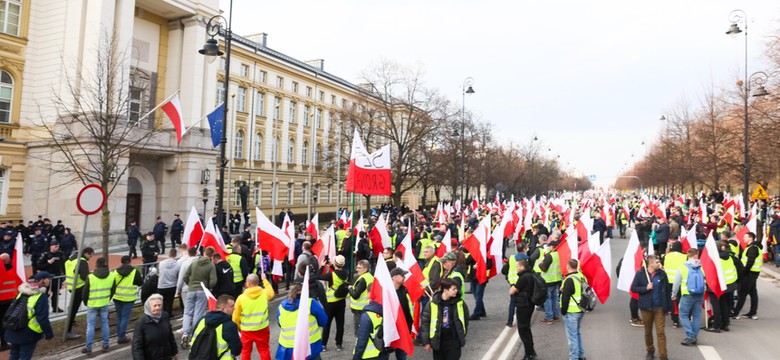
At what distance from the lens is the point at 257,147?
142 feet

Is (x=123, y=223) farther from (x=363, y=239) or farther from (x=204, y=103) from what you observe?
(x=363, y=239)

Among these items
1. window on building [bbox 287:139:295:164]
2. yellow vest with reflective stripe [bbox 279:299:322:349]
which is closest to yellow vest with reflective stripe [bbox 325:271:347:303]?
yellow vest with reflective stripe [bbox 279:299:322:349]

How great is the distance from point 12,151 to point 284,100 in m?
24.1

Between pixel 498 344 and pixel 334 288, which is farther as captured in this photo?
pixel 498 344

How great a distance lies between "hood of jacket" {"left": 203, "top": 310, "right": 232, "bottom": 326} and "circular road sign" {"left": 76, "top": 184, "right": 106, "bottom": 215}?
14.6ft

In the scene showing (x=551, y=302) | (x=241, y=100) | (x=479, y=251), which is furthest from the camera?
(x=241, y=100)

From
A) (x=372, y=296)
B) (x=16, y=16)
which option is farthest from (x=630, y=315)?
(x=16, y=16)

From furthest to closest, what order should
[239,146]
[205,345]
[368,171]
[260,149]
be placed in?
[260,149]
[239,146]
[368,171]
[205,345]

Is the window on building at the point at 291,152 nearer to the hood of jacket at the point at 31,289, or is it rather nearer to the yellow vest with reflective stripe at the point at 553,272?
the yellow vest with reflective stripe at the point at 553,272

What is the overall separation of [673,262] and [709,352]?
6.46 feet

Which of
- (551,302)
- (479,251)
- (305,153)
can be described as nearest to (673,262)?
(551,302)

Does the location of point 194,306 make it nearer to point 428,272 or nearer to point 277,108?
point 428,272

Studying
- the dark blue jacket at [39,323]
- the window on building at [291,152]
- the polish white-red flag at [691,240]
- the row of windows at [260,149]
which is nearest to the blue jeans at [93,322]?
the dark blue jacket at [39,323]

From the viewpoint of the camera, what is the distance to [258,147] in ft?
142
